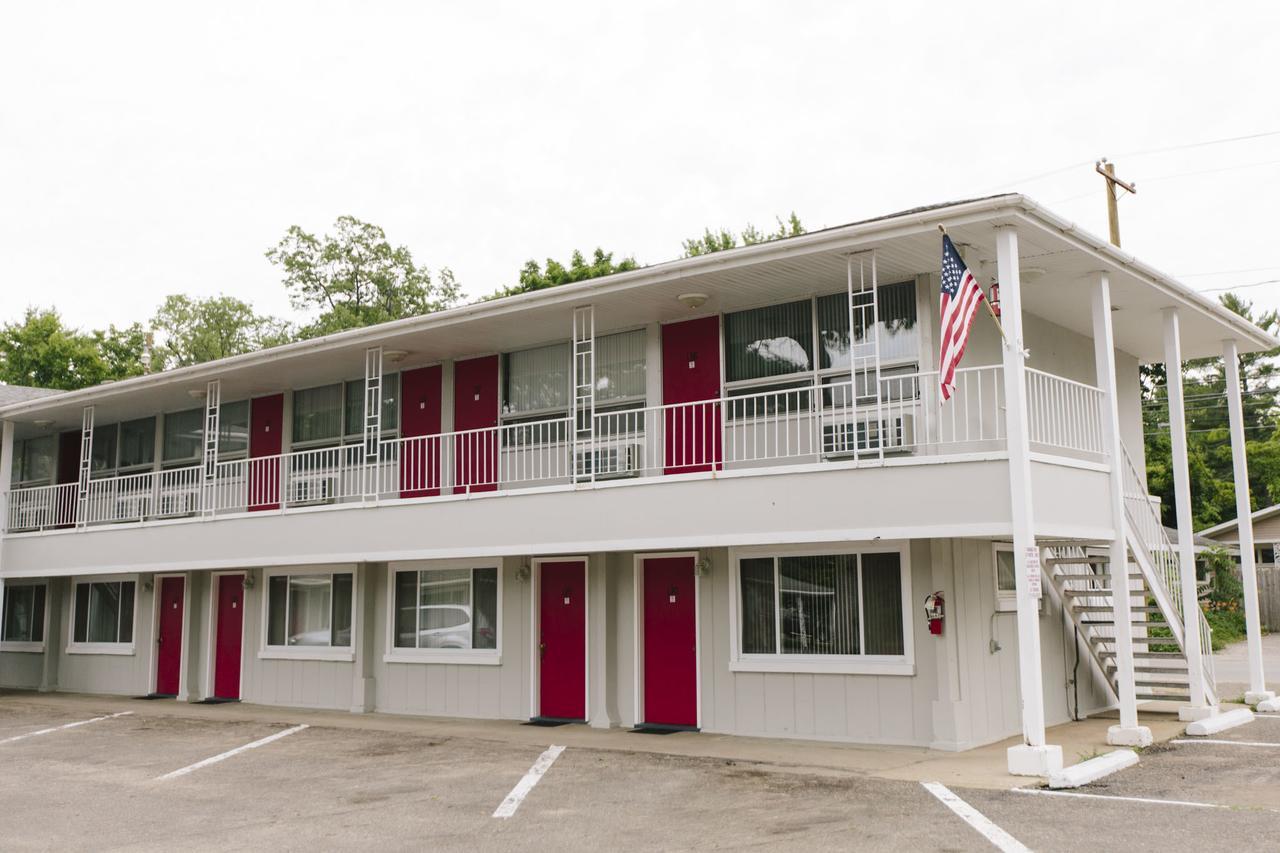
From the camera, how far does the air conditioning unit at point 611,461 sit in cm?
1334

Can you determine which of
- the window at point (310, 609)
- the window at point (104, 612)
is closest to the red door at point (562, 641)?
the window at point (310, 609)

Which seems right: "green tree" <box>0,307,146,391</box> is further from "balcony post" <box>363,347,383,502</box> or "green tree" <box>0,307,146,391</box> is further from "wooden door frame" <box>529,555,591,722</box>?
"wooden door frame" <box>529,555,591,722</box>

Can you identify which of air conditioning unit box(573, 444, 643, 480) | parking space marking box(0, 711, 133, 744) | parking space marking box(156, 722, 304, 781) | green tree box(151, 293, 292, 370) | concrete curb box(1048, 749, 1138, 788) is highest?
green tree box(151, 293, 292, 370)

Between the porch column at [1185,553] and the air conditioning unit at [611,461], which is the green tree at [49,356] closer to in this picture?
the air conditioning unit at [611,461]

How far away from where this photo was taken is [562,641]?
14.1 meters

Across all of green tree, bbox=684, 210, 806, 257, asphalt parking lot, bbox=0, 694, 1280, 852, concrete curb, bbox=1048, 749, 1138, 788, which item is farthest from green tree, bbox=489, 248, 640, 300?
concrete curb, bbox=1048, 749, 1138, 788

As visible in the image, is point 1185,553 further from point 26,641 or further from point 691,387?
point 26,641

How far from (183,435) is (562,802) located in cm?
1323

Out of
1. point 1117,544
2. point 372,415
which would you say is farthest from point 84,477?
point 1117,544

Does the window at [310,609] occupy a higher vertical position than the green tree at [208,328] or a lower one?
lower

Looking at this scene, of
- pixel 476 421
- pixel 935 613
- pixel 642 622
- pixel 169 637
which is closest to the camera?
pixel 935 613

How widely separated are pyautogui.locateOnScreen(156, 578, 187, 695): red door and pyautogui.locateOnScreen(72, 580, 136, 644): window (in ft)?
3.02

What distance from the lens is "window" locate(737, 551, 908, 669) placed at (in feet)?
38.2

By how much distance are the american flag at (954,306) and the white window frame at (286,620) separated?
31.3ft
